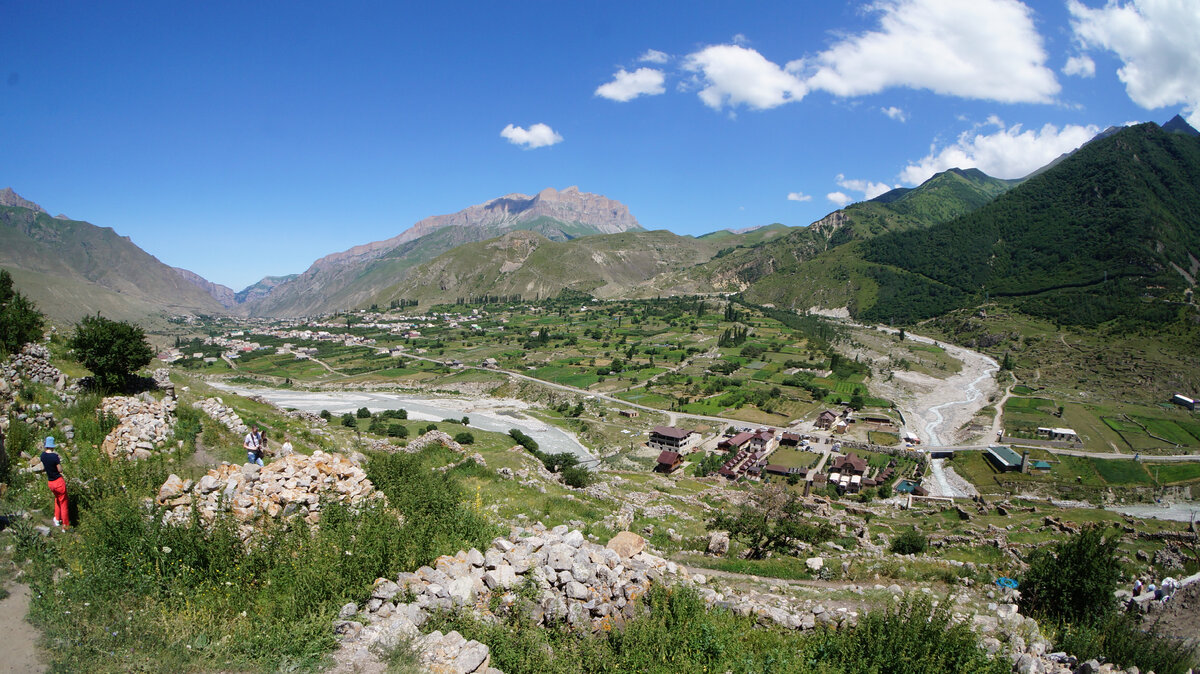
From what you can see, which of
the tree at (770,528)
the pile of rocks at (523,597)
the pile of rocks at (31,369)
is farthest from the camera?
the tree at (770,528)

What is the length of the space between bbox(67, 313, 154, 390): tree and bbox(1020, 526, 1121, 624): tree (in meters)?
31.5

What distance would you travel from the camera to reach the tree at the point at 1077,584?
13602 mm

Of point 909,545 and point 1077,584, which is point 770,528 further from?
point 1077,584

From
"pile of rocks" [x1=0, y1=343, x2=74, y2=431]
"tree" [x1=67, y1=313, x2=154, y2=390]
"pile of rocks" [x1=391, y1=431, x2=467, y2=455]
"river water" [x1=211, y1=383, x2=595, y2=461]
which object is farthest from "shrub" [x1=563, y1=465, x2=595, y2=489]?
"river water" [x1=211, y1=383, x2=595, y2=461]

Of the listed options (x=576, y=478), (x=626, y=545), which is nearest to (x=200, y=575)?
(x=626, y=545)

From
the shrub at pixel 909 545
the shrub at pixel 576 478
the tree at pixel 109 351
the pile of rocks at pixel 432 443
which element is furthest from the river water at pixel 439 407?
the tree at pixel 109 351

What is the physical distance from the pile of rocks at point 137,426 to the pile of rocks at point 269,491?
12.9ft

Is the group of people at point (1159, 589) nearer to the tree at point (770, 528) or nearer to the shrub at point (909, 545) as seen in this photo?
the shrub at point (909, 545)

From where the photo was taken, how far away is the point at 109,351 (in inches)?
750

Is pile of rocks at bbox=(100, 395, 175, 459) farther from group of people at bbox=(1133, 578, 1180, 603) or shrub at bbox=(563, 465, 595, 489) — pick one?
group of people at bbox=(1133, 578, 1180, 603)

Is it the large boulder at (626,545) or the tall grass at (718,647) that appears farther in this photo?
the large boulder at (626,545)

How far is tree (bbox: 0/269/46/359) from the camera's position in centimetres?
1678

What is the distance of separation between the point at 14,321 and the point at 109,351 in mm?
2753

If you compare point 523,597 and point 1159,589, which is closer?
point 523,597
